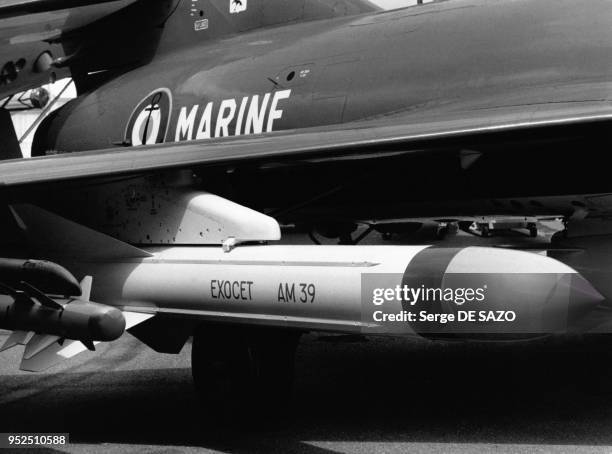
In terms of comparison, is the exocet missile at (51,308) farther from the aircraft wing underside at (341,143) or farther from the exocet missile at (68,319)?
the aircraft wing underside at (341,143)

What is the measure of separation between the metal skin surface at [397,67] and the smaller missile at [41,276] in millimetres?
1972

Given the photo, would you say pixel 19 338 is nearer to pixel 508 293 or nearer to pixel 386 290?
pixel 386 290

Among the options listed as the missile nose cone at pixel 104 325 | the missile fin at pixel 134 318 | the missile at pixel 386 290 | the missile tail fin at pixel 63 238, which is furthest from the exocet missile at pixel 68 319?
the missile tail fin at pixel 63 238

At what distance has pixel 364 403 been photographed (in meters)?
5.95

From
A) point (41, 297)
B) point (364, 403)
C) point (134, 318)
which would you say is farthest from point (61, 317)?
point (364, 403)

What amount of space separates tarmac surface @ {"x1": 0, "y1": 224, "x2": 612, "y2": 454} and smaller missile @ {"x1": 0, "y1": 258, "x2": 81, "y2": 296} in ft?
3.10

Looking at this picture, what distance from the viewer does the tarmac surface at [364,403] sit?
16.8 feet

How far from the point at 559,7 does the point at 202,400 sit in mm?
3349

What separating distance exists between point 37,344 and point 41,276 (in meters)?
0.39

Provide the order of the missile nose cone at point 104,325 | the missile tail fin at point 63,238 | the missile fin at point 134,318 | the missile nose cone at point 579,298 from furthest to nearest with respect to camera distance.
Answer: the missile tail fin at point 63,238 → the missile fin at point 134,318 → the missile nose cone at point 104,325 → the missile nose cone at point 579,298

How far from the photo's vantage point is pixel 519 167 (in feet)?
18.2

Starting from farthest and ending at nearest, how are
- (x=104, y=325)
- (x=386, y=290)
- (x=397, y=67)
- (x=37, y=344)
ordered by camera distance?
(x=397, y=67) → (x=37, y=344) → (x=104, y=325) → (x=386, y=290)

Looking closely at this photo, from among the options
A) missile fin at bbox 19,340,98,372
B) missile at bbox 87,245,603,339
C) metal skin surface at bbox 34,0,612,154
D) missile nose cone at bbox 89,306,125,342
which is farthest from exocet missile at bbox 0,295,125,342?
metal skin surface at bbox 34,0,612,154

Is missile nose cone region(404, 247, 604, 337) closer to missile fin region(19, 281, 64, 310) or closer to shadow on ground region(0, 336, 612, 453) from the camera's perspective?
shadow on ground region(0, 336, 612, 453)
